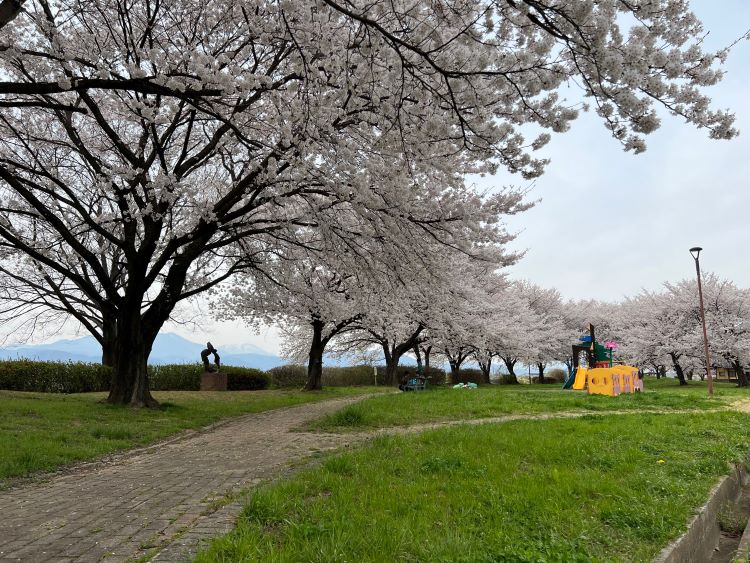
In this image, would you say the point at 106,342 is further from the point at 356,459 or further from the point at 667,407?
the point at 667,407

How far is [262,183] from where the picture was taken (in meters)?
10.2

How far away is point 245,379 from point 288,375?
571 centimetres

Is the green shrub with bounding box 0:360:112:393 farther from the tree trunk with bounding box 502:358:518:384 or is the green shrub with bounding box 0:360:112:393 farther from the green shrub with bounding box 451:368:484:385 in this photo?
the tree trunk with bounding box 502:358:518:384

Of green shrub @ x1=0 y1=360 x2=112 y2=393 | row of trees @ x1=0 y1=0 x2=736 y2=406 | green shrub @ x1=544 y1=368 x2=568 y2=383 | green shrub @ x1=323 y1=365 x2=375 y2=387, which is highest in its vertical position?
row of trees @ x1=0 y1=0 x2=736 y2=406

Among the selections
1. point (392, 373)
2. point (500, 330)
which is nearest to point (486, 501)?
point (392, 373)

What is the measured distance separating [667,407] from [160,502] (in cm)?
1326

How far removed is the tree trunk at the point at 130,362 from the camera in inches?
497

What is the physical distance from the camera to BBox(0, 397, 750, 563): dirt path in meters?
3.43

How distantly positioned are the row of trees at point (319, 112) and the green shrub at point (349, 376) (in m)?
18.2

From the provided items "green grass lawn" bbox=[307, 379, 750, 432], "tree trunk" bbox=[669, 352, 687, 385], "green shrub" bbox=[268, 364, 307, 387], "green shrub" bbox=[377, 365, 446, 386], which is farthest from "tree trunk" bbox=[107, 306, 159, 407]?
"tree trunk" bbox=[669, 352, 687, 385]

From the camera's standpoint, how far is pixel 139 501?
4621 mm

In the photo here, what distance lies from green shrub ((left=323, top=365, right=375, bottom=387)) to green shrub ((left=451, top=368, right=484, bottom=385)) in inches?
311

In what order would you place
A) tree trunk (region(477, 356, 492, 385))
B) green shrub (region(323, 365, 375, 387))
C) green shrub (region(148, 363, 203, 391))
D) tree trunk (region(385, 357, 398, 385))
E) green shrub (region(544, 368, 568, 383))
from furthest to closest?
green shrub (region(544, 368, 568, 383))
tree trunk (region(477, 356, 492, 385))
green shrub (region(323, 365, 375, 387))
tree trunk (region(385, 357, 398, 385))
green shrub (region(148, 363, 203, 391))

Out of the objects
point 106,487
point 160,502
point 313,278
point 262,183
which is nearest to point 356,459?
point 160,502
